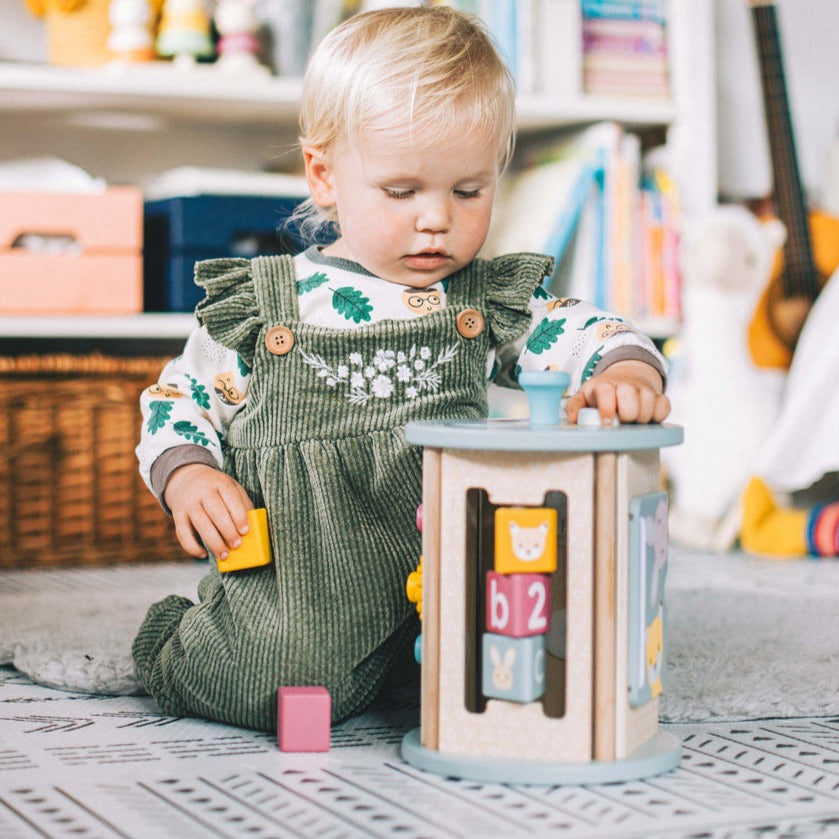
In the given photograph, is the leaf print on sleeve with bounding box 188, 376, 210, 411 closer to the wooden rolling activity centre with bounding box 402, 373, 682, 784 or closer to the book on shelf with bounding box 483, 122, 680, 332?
the wooden rolling activity centre with bounding box 402, 373, 682, 784

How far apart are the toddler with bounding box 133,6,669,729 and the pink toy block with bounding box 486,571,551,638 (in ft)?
0.50

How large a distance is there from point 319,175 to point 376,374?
207mm

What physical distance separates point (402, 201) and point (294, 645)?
34cm

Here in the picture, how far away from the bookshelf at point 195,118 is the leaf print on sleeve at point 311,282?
78cm

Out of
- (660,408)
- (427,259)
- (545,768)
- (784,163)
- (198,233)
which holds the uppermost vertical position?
(784,163)

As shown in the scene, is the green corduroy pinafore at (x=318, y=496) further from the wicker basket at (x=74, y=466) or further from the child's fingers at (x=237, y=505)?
the wicker basket at (x=74, y=466)

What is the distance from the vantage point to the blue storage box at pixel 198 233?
5.91ft

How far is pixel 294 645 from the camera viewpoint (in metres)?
0.95

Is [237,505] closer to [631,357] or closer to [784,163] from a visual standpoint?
[631,357]

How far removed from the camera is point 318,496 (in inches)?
38.4

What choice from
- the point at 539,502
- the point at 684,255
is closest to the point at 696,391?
the point at 684,255

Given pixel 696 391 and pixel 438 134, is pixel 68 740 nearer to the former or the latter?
pixel 438 134

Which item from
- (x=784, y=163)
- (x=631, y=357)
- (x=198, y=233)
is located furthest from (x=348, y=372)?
(x=784, y=163)

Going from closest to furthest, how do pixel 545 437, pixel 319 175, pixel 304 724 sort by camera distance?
pixel 545 437 → pixel 304 724 → pixel 319 175
